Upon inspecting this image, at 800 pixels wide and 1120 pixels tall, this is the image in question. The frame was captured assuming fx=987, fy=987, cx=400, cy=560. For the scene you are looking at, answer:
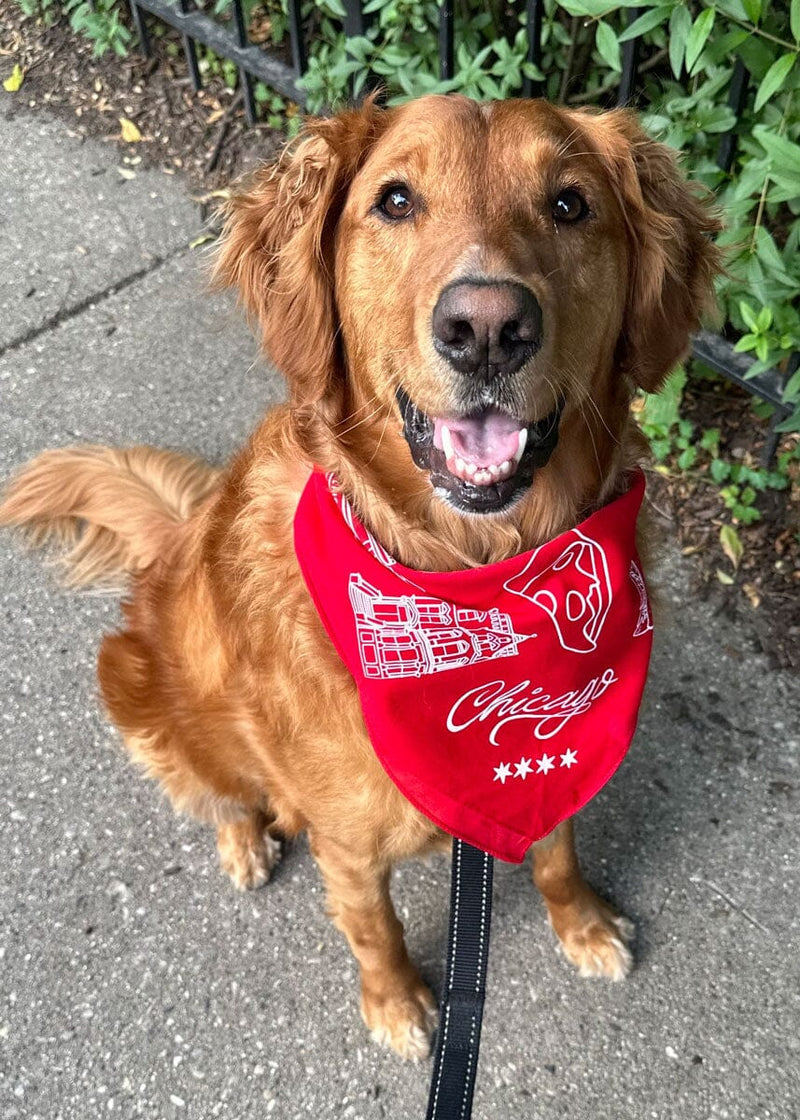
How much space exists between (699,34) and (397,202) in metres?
1.17

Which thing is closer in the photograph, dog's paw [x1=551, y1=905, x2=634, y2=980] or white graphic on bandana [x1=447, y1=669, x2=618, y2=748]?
white graphic on bandana [x1=447, y1=669, x2=618, y2=748]

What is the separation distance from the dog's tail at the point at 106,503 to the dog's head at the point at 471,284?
0.97 metres

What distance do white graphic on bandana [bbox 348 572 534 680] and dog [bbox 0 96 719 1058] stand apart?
141 millimetres

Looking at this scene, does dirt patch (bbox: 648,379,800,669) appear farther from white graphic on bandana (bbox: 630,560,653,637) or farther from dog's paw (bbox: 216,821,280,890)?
dog's paw (bbox: 216,821,280,890)

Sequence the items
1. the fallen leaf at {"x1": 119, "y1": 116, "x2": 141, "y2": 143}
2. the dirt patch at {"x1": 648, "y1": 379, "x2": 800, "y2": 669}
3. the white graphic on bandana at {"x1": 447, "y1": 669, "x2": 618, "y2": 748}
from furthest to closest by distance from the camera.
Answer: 1. the fallen leaf at {"x1": 119, "y1": 116, "x2": 141, "y2": 143}
2. the dirt patch at {"x1": 648, "y1": 379, "x2": 800, "y2": 669}
3. the white graphic on bandana at {"x1": 447, "y1": 669, "x2": 618, "y2": 748}

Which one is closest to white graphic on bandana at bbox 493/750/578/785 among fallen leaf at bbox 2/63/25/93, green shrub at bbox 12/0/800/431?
green shrub at bbox 12/0/800/431

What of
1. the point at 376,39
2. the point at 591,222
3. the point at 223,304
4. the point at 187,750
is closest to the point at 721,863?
the point at 187,750

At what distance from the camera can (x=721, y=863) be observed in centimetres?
280

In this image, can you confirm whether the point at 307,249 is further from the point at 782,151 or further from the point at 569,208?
the point at 782,151

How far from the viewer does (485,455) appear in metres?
1.95

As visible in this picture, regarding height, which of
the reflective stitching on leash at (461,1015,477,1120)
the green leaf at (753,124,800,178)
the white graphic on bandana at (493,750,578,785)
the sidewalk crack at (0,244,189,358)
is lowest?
the reflective stitching on leash at (461,1015,477,1120)

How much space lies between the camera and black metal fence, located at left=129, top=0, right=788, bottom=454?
10.5 feet

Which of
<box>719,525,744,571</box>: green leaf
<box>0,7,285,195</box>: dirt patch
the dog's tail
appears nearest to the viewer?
the dog's tail

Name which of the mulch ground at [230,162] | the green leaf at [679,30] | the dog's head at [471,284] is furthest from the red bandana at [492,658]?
the green leaf at [679,30]
